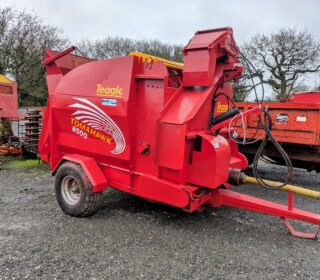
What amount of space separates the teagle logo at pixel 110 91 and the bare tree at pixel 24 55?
1512 cm

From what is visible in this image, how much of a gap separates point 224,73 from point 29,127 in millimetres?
5168

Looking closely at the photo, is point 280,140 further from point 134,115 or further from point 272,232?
point 134,115

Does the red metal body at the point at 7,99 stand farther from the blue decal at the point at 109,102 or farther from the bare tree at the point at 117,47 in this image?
the bare tree at the point at 117,47

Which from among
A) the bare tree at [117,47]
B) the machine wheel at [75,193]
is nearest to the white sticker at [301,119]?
the machine wheel at [75,193]

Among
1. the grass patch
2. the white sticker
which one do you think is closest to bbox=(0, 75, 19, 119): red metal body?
the grass patch

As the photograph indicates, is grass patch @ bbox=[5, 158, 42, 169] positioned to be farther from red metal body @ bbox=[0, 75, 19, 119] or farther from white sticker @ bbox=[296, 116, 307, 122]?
white sticker @ bbox=[296, 116, 307, 122]

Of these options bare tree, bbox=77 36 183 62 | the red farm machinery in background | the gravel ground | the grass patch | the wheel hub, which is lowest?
the grass patch

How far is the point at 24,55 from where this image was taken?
17594mm

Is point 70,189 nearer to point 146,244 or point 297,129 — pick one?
point 146,244

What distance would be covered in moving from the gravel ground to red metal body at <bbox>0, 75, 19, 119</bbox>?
3.73 meters

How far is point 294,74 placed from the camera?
18.0 meters

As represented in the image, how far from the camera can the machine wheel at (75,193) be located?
3.68 metres

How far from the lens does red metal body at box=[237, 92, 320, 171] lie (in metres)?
4.88

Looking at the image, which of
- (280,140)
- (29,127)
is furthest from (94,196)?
(29,127)
